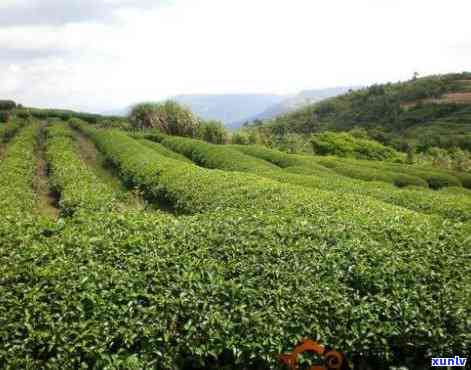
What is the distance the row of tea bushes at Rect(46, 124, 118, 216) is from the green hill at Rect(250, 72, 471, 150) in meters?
37.9

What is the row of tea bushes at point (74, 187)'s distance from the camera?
10.1 metres

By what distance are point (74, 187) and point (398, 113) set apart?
6270 cm

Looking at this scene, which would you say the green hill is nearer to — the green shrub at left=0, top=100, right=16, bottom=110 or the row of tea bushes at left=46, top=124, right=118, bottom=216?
the green shrub at left=0, top=100, right=16, bottom=110

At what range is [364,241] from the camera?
228 inches

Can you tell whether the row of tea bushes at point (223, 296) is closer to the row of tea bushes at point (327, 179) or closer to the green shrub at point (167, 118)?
the row of tea bushes at point (327, 179)

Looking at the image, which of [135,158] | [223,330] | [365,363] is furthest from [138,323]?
[135,158]

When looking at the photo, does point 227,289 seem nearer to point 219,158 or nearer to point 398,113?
point 219,158

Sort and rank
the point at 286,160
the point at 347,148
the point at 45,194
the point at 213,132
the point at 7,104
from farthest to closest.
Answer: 1. the point at 7,104
2. the point at 347,148
3. the point at 213,132
4. the point at 286,160
5. the point at 45,194

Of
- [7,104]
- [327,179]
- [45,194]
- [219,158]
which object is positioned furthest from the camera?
[7,104]

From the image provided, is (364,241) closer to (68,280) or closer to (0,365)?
(68,280)

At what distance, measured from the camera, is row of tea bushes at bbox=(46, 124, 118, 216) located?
10.1m

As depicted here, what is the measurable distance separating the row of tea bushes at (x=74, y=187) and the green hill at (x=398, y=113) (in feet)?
124

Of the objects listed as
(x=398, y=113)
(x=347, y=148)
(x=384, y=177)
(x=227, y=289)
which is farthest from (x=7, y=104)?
(x=398, y=113)

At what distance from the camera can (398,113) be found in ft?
220
